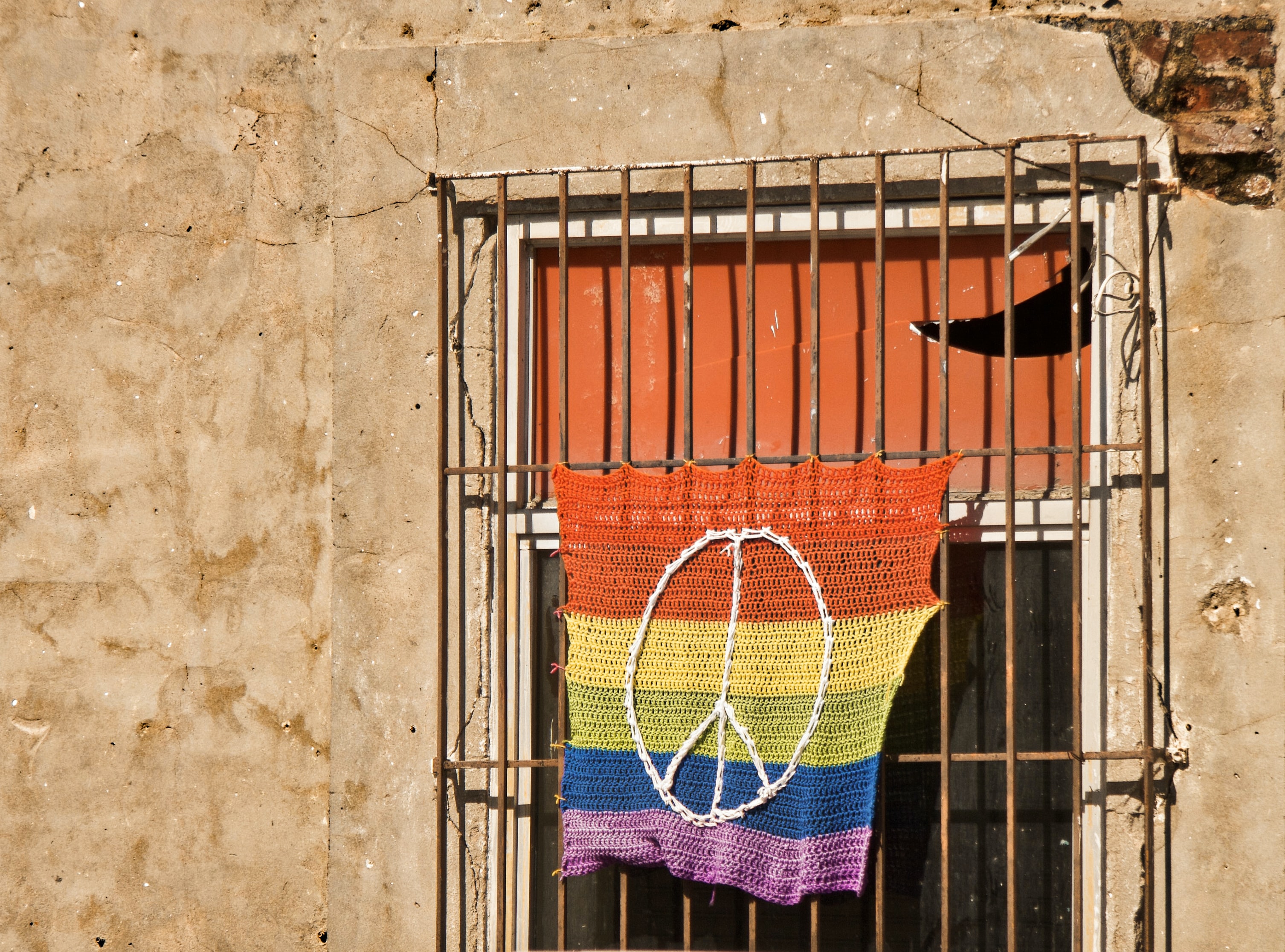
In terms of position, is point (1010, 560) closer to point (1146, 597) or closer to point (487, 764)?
point (1146, 597)

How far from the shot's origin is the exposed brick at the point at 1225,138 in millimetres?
2209

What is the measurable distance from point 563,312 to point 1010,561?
3.67ft

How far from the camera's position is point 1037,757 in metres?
2.15

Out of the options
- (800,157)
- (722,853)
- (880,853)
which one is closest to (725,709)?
(722,853)

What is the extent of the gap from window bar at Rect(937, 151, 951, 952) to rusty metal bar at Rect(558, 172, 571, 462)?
2.72 feet

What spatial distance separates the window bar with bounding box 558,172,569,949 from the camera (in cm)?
224

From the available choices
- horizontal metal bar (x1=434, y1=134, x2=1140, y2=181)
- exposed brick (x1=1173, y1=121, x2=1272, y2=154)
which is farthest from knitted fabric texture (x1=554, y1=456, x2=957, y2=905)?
exposed brick (x1=1173, y1=121, x2=1272, y2=154)

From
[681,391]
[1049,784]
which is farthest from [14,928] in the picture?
[1049,784]

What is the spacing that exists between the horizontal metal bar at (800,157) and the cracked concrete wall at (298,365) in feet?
0.12

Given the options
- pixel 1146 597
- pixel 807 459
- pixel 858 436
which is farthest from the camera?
pixel 858 436

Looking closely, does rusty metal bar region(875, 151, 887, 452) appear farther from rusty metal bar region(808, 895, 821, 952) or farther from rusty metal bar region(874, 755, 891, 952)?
rusty metal bar region(808, 895, 821, 952)

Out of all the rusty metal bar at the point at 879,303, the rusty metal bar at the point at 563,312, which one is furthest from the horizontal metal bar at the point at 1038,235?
the rusty metal bar at the point at 563,312

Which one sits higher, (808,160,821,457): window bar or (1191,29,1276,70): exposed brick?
(1191,29,1276,70): exposed brick

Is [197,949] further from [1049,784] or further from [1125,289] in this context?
[1125,289]
